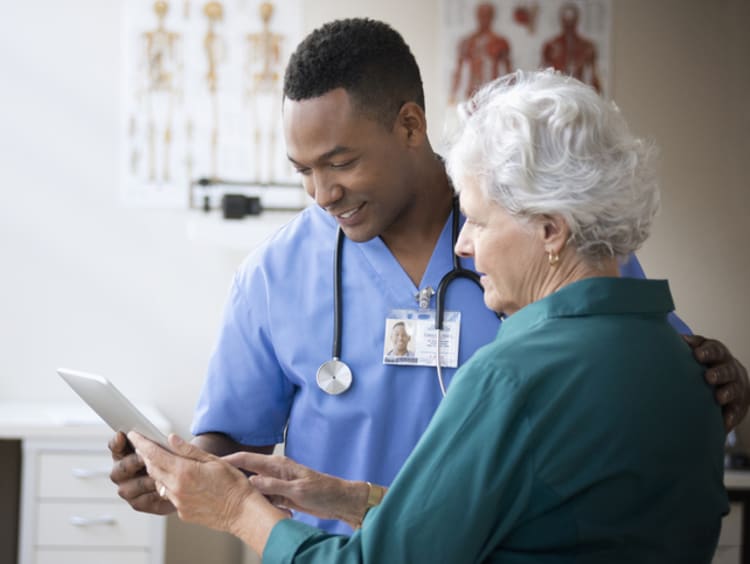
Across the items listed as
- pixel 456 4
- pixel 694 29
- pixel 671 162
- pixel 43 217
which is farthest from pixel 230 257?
pixel 694 29

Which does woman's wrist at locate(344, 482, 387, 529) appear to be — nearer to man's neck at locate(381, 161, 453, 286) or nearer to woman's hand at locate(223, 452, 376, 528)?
woman's hand at locate(223, 452, 376, 528)

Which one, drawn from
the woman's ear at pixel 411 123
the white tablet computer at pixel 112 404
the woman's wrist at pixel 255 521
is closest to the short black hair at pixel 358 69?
the woman's ear at pixel 411 123

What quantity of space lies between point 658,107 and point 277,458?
2.72 meters

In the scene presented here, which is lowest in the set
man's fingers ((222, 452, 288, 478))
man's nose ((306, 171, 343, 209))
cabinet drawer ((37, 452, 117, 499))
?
cabinet drawer ((37, 452, 117, 499))

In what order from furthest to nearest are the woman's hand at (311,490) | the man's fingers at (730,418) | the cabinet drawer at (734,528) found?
the cabinet drawer at (734,528) → the woman's hand at (311,490) → the man's fingers at (730,418)

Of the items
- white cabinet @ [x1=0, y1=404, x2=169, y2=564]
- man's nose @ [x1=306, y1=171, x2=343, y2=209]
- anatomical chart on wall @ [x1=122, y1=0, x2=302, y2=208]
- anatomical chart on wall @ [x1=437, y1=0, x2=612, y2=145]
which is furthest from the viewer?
anatomical chart on wall @ [x1=437, y1=0, x2=612, y2=145]

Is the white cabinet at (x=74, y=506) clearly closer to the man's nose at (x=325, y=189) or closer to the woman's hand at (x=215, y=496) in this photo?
the man's nose at (x=325, y=189)

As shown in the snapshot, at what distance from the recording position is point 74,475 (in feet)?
9.70

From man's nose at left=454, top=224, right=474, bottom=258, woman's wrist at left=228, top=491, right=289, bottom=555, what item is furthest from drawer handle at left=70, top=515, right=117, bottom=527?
man's nose at left=454, top=224, right=474, bottom=258

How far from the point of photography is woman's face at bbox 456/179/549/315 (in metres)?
1.18

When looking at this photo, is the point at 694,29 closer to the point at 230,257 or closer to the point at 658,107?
the point at 658,107

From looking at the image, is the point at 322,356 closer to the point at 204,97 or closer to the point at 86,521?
the point at 86,521

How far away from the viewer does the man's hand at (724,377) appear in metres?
1.22

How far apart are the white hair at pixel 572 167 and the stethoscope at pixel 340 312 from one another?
0.47m
